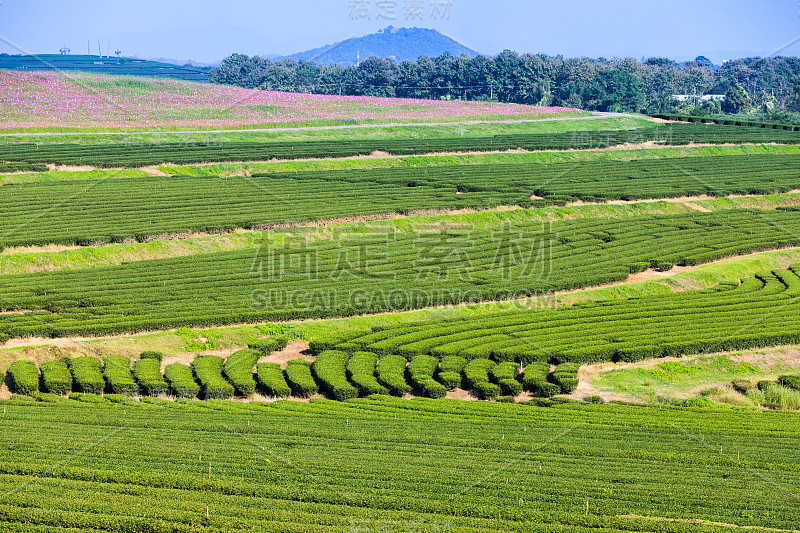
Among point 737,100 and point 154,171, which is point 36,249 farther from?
point 737,100

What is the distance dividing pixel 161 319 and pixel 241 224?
671 inches

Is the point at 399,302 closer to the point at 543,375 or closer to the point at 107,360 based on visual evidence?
the point at 543,375

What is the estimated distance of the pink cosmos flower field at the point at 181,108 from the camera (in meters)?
94.2

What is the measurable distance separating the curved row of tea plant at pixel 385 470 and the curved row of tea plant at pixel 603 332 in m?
6.78

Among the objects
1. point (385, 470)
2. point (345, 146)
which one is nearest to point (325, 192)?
point (345, 146)

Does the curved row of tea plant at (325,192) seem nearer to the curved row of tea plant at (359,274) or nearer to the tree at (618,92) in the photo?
the curved row of tea plant at (359,274)

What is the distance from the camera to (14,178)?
210 feet

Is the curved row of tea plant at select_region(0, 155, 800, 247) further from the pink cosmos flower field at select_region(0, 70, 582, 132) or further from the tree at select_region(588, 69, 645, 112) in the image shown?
the tree at select_region(588, 69, 645, 112)

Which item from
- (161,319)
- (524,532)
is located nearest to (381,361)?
(161,319)

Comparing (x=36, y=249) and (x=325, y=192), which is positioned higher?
(x=325, y=192)

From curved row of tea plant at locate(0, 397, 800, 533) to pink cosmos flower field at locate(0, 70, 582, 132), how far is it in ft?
228

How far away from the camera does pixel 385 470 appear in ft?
75.9

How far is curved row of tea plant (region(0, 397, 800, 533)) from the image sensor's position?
19703mm

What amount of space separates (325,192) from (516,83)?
9667cm
